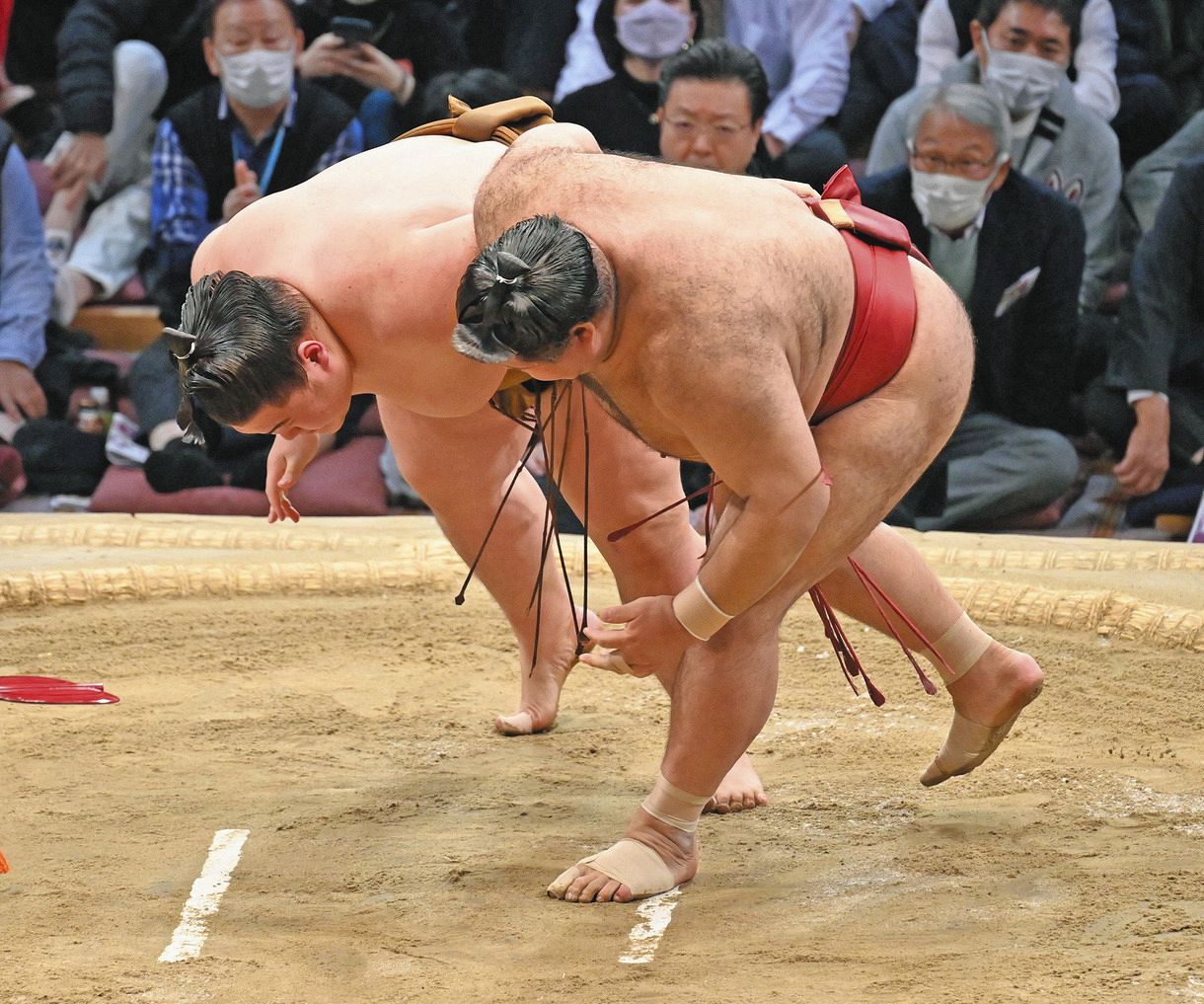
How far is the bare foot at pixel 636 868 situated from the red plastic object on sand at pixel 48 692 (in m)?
0.67

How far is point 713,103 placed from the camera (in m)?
3.91

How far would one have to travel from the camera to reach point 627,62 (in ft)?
14.7

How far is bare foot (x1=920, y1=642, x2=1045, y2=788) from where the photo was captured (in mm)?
2266

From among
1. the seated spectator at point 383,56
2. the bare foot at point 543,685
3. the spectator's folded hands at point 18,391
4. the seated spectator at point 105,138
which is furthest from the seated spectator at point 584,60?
the bare foot at point 543,685

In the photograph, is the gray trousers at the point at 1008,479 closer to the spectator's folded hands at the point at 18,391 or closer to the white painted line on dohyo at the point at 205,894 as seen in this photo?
the white painted line on dohyo at the point at 205,894

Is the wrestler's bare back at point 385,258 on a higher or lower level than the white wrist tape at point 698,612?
higher

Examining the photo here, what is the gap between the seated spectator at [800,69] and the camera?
14.5ft

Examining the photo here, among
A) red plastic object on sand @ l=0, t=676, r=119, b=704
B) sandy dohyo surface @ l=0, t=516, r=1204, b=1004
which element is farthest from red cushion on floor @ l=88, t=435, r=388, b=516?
red plastic object on sand @ l=0, t=676, r=119, b=704

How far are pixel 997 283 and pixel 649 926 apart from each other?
2.51 meters

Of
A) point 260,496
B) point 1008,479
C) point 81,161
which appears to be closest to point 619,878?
point 1008,479

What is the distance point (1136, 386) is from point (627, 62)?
1593 mm

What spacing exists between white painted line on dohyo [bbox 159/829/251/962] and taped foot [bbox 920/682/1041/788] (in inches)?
38.5

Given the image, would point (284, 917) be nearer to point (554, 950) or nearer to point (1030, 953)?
point (554, 950)

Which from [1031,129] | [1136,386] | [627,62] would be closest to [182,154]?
[627,62]
